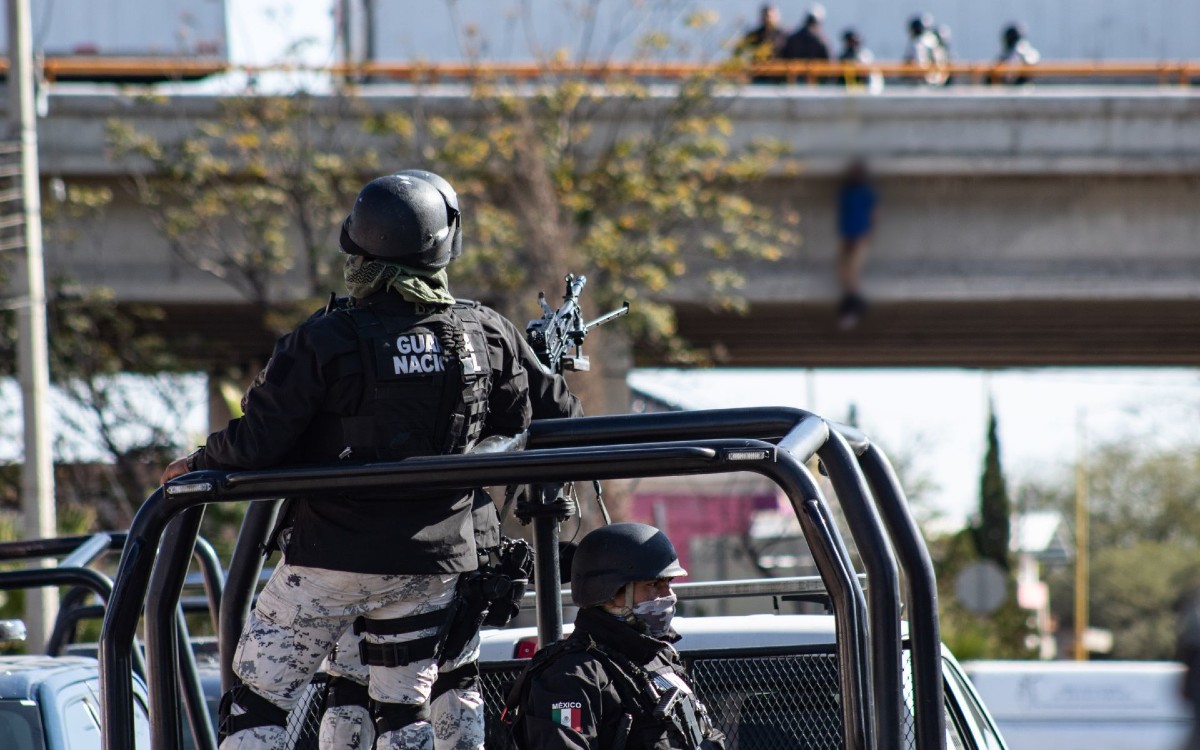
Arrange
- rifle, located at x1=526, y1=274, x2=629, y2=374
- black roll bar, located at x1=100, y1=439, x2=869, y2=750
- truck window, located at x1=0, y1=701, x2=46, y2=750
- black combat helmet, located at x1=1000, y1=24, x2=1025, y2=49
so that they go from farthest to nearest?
1. black combat helmet, located at x1=1000, y1=24, x2=1025, y2=49
2. truck window, located at x1=0, y1=701, x2=46, y2=750
3. rifle, located at x1=526, y1=274, x2=629, y2=374
4. black roll bar, located at x1=100, y1=439, x2=869, y2=750

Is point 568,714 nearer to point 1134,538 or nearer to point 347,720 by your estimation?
point 347,720

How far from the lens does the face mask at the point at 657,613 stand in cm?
332

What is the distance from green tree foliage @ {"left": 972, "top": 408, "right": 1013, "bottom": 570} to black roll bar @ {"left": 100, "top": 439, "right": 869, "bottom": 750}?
30402 mm

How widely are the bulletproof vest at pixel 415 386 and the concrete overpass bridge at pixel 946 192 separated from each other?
1380 cm

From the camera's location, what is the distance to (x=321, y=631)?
3.22 metres

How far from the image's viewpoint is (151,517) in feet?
9.61

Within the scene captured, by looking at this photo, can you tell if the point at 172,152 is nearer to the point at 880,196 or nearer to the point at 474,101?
the point at 474,101

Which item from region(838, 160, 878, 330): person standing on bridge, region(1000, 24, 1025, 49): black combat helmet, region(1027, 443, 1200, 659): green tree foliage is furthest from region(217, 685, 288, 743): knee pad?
region(1027, 443, 1200, 659): green tree foliage

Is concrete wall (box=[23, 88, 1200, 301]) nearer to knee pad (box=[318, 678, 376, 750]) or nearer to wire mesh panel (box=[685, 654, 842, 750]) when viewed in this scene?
wire mesh panel (box=[685, 654, 842, 750])

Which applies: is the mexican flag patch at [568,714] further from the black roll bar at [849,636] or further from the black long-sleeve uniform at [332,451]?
the black roll bar at [849,636]

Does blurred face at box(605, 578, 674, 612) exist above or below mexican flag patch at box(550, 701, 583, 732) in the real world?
above

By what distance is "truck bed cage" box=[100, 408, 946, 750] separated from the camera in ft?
8.59

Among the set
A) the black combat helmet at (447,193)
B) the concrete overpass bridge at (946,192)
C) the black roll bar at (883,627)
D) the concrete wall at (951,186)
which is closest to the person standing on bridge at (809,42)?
the concrete overpass bridge at (946,192)

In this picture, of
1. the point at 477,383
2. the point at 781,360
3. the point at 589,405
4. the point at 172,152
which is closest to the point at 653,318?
the point at 589,405
